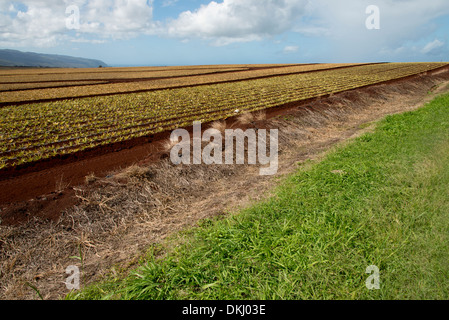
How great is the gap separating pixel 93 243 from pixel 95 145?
17.8 feet

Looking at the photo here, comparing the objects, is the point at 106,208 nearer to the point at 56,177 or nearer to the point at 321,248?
the point at 56,177

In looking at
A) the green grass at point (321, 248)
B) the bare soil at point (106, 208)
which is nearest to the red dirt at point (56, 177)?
the bare soil at point (106, 208)

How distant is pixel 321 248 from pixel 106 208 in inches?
176

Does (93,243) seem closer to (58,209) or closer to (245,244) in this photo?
(58,209)

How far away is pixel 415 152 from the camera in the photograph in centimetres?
664

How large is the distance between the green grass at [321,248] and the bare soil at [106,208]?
0.80 m

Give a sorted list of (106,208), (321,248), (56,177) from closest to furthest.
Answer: (321,248), (106,208), (56,177)

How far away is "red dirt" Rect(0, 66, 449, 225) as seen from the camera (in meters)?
5.24

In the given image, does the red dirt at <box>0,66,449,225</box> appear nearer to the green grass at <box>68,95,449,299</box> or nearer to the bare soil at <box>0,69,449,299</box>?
the bare soil at <box>0,69,449,299</box>

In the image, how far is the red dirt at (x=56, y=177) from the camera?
5238mm

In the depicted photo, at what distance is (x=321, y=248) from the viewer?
3486 millimetres

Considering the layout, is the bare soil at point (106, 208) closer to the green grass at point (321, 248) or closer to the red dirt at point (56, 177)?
the red dirt at point (56, 177)

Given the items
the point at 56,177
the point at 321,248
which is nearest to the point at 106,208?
the point at 56,177
